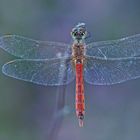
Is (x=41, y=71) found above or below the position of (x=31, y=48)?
Answer: below

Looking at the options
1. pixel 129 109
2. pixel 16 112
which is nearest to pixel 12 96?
pixel 16 112

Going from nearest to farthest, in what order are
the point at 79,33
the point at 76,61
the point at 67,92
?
1. the point at 79,33
2. the point at 76,61
3. the point at 67,92

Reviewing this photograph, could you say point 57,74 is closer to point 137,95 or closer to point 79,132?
point 79,132

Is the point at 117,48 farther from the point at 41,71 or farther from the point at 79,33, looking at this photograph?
the point at 41,71

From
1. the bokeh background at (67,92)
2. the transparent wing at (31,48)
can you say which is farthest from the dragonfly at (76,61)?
the bokeh background at (67,92)

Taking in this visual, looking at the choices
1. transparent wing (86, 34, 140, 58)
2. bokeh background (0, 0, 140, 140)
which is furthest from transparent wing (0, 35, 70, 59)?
bokeh background (0, 0, 140, 140)

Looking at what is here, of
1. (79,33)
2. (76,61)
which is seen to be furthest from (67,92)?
(79,33)

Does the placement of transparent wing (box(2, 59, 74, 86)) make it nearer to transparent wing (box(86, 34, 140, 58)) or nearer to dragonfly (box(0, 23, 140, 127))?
dragonfly (box(0, 23, 140, 127))
